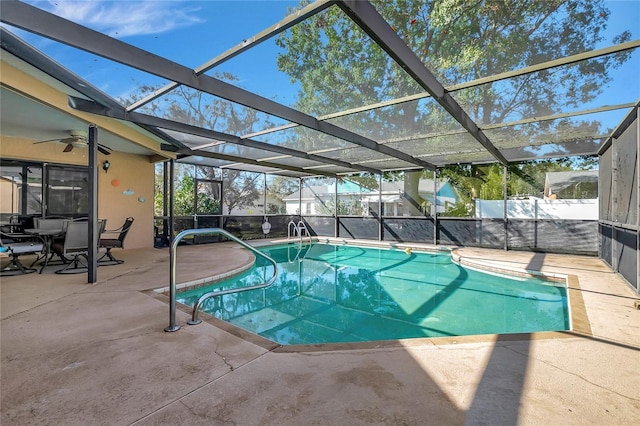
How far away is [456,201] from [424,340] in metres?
8.22

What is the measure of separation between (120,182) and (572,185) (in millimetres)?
11975

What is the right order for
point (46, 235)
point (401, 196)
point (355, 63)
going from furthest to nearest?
point (401, 196) → point (46, 235) → point (355, 63)

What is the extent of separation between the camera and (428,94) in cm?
384

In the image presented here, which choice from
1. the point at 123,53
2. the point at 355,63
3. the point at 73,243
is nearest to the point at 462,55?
the point at 355,63

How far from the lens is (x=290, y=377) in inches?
75.7

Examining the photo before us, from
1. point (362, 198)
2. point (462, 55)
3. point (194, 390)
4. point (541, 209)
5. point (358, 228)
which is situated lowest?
point (194, 390)

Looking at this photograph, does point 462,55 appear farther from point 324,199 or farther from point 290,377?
point 324,199

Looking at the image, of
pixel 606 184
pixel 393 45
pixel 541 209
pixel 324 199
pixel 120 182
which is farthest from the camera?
pixel 324 199

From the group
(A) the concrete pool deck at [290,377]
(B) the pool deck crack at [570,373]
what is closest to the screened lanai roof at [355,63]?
(A) the concrete pool deck at [290,377]

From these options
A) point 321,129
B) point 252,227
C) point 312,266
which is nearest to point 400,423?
point 321,129

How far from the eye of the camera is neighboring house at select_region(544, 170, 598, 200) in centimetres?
766

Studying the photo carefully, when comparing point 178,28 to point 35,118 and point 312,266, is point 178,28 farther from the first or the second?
point 312,266

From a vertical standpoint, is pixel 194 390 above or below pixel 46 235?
below

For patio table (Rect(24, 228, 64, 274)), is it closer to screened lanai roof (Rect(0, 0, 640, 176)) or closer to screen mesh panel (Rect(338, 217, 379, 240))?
screened lanai roof (Rect(0, 0, 640, 176))
